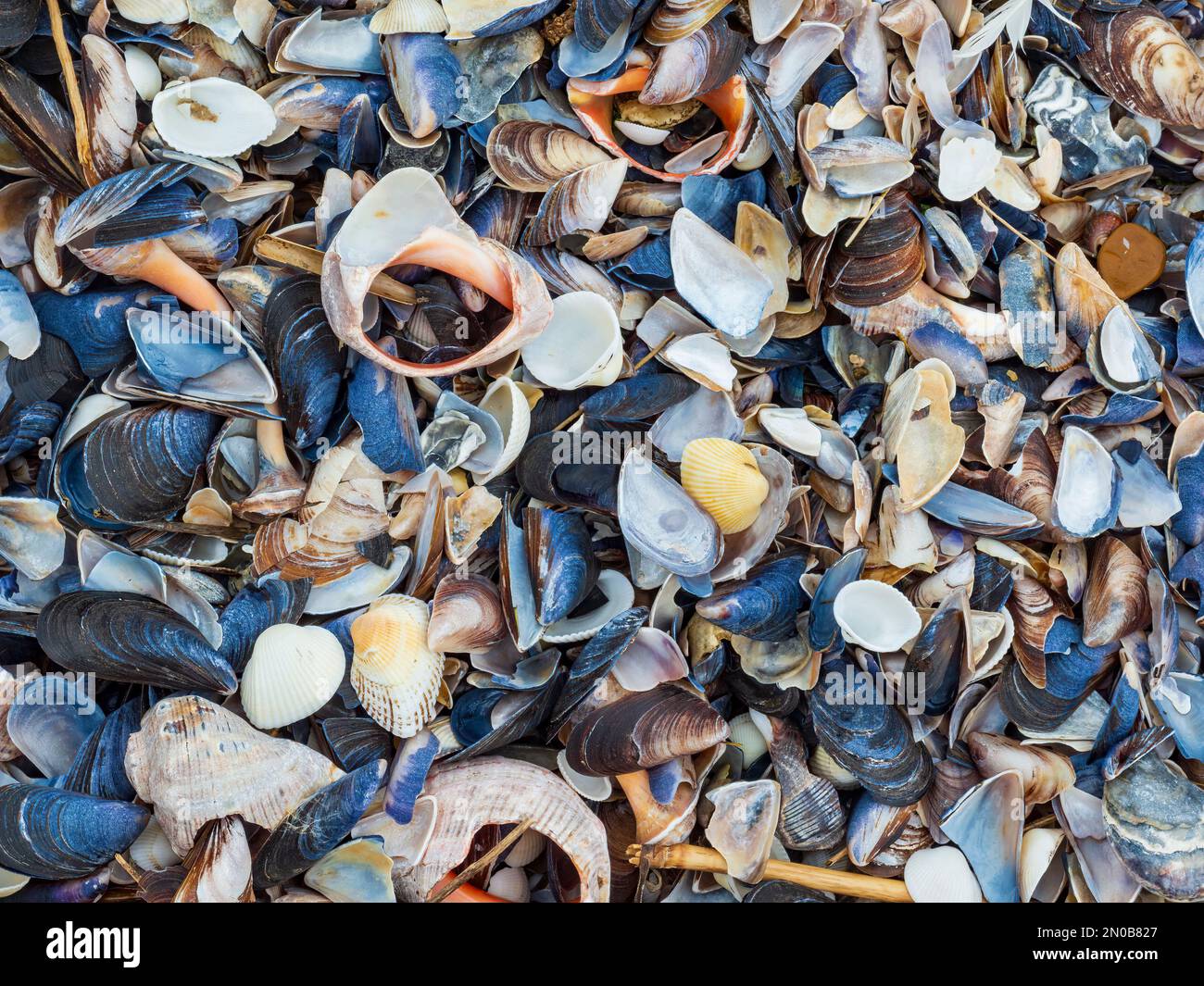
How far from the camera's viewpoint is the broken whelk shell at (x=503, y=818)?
1451 mm

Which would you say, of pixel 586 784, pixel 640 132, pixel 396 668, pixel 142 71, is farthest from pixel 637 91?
pixel 586 784

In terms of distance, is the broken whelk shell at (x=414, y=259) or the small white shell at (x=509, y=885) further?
the small white shell at (x=509, y=885)

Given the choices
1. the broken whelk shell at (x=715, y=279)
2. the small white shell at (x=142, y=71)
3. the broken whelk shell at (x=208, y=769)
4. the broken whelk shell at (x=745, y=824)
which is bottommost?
the broken whelk shell at (x=745, y=824)

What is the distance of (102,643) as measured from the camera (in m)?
1.39

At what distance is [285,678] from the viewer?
1.45 meters

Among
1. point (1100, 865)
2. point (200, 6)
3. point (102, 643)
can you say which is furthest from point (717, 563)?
point (200, 6)

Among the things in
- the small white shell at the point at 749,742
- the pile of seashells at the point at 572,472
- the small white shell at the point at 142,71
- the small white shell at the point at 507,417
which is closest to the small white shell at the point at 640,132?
the pile of seashells at the point at 572,472

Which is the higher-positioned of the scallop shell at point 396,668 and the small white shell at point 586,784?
the scallop shell at point 396,668

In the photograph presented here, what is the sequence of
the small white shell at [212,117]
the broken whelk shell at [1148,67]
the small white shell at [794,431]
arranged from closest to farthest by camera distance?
the small white shell at [212,117] < the small white shell at [794,431] < the broken whelk shell at [1148,67]

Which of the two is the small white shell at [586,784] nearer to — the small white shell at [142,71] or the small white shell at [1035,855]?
the small white shell at [1035,855]

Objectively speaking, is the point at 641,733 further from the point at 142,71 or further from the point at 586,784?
the point at 142,71

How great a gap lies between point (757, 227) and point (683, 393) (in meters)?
0.30

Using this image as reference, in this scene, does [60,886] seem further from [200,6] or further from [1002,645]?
[1002,645]

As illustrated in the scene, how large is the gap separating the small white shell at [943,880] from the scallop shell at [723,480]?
0.60 meters
